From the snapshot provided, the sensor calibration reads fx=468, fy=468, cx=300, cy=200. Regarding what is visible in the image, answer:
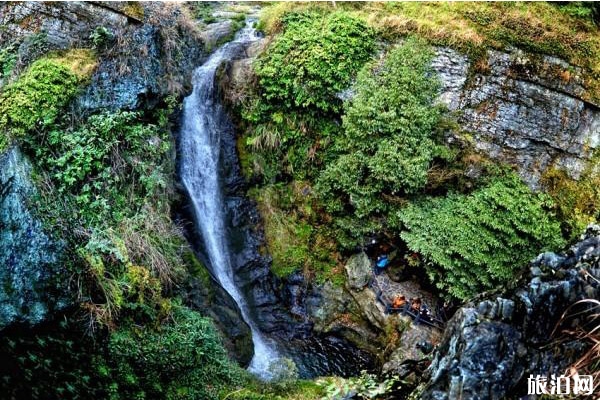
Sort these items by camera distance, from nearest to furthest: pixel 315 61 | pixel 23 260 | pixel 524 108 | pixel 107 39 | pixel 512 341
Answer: pixel 512 341
pixel 23 260
pixel 107 39
pixel 524 108
pixel 315 61

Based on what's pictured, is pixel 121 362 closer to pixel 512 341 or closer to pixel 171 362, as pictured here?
pixel 171 362

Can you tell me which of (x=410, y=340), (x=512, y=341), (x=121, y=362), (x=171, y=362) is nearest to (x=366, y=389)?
(x=512, y=341)

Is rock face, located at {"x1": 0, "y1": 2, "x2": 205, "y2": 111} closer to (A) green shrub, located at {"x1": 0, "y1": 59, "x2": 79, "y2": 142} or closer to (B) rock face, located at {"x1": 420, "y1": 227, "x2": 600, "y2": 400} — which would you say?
(A) green shrub, located at {"x1": 0, "y1": 59, "x2": 79, "y2": 142}

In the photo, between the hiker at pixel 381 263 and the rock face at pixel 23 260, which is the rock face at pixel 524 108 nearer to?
the hiker at pixel 381 263

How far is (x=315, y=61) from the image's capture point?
9234 mm

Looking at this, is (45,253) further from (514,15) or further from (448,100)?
(514,15)

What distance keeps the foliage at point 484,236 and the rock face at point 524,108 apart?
689mm

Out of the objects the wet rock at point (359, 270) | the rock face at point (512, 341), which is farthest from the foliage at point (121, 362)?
the rock face at point (512, 341)

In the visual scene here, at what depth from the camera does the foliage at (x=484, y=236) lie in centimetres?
809

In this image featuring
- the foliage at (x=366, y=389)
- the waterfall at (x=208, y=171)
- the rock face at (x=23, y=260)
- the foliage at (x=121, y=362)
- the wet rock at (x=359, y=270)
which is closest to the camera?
the foliage at (x=366, y=389)

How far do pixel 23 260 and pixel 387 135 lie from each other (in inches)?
242

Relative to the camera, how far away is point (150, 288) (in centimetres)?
656

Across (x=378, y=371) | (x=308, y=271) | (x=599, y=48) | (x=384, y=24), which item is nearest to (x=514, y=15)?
(x=599, y=48)

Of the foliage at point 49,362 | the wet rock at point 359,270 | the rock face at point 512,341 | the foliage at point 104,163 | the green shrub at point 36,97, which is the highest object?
the green shrub at point 36,97
